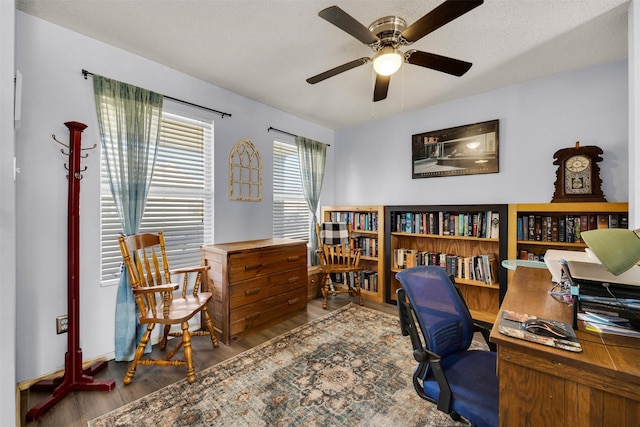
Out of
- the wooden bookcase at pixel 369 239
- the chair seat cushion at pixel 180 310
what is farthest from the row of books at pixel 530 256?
the chair seat cushion at pixel 180 310

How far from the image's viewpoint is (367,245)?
150 inches

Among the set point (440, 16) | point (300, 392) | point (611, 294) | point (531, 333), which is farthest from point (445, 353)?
point (440, 16)

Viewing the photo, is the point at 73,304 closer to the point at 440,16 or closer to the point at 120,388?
the point at 120,388

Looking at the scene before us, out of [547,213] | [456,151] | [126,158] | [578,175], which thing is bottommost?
[547,213]

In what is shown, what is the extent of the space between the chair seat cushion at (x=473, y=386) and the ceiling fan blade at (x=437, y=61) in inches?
70.6

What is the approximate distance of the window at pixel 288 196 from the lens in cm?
362

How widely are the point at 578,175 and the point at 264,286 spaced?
10.2 ft

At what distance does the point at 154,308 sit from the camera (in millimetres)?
1895

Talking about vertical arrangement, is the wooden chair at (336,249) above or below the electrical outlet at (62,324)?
above

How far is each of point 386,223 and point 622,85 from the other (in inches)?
97.2

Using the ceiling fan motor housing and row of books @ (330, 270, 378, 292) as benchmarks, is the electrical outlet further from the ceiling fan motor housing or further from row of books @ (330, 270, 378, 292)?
the ceiling fan motor housing

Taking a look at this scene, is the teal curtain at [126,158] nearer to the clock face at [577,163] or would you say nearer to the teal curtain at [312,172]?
the teal curtain at [312,172]

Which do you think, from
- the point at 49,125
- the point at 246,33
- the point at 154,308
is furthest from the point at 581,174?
the point at 49,125

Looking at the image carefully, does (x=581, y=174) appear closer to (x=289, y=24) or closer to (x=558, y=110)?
(x=558, y=110)
